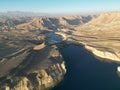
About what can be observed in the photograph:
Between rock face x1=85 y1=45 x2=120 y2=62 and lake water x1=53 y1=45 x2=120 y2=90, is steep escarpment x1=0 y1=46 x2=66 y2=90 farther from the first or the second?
rock face x1=85 y1=45 x2=120 y2=62

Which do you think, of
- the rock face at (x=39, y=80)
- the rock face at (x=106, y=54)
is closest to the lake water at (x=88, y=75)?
the rock face at (x=39, y=80)

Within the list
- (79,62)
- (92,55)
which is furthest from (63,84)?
(92,55)

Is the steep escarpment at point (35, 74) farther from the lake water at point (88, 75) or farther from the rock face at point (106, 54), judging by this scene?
the rock face at point (106, 54)

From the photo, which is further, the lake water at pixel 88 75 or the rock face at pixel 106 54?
the rock face at pixel 106 54

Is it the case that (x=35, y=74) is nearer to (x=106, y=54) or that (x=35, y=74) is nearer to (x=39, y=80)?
(x=39, y=80)

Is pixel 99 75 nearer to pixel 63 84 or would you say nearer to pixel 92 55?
pixel 63 84

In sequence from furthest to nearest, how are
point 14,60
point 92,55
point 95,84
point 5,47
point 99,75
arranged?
1. point 5,47
2. point 92,55
3. point 14,60
4. point 99,75
5. point 95,84

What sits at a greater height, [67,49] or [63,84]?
[63,84]

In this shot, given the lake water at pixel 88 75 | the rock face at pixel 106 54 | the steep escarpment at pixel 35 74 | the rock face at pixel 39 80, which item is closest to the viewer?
A: the lake water at pixel 88 75
